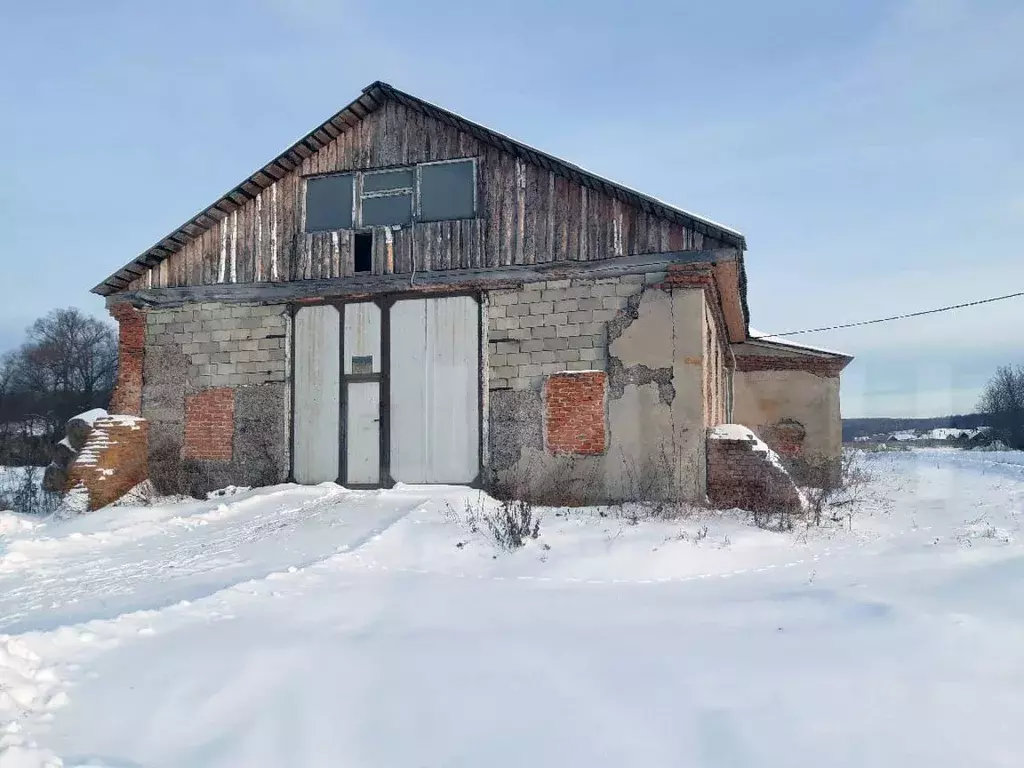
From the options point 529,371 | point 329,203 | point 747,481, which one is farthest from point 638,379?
point 329,203

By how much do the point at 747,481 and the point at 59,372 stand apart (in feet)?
200

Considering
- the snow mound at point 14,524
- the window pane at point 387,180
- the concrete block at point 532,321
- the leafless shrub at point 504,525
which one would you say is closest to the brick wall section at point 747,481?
the leafless shrub at point 504,525

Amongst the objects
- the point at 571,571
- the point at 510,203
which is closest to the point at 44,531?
the point at 571,571

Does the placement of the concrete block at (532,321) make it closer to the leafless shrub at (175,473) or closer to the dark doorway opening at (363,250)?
the dark doorway opening at (363,250)

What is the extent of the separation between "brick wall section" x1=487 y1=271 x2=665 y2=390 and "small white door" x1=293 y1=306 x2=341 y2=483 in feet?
9.00

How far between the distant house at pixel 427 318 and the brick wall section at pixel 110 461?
1.53 ft

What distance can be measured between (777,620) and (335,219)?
31.9 ft

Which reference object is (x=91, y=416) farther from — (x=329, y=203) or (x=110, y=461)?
(x=329, y=203)

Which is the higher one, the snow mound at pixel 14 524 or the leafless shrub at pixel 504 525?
the leafless shrub at pixel 504 525

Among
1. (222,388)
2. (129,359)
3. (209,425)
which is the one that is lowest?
(209,425)

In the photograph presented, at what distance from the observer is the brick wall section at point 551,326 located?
1056cm

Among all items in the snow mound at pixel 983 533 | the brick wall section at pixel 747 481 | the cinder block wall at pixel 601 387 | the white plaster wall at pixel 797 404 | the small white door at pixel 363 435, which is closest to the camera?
the snow mound at pixel 983 533

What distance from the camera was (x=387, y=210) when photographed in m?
11.9

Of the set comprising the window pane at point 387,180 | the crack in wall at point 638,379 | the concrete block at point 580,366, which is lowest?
the crack in wall at point 638,379
